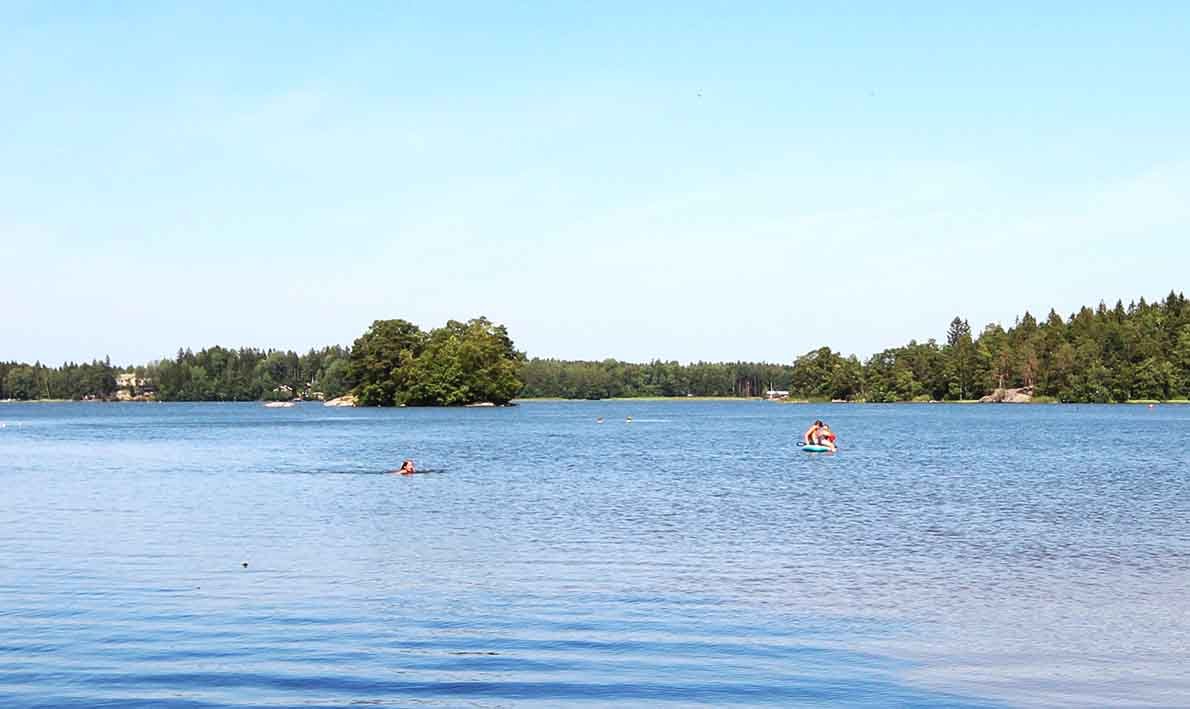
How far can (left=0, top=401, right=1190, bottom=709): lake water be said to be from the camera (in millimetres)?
20219

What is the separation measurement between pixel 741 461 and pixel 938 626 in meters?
63.7

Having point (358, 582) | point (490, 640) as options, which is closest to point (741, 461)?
point (358, 582)

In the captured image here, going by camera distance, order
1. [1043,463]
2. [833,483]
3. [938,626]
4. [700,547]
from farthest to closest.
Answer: [1043,463]
[833,483]
[700,547]
[938,626]

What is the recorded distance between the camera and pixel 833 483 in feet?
220

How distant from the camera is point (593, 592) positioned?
95.4 ft

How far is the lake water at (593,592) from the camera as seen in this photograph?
66.3 feet

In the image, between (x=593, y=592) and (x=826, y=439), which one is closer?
(x=593, y=592)

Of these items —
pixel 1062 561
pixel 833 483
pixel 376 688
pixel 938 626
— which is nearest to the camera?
pixel 376 688

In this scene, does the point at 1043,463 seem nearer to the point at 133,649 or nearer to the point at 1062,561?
the point at 1062,561

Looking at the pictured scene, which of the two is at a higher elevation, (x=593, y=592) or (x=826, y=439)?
(x=826, y=439)

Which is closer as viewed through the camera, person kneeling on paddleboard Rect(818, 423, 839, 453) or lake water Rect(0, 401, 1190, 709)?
lake water Rect(0, 401, 1190, 709)

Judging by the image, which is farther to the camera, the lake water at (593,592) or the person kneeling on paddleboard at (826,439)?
the person kneeling on paddleboard at (826,439)

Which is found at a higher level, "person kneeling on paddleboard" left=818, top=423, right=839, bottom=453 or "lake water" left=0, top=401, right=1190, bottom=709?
"person kneeling on paddleboard" left=818, top=423, right=839, bottom=453

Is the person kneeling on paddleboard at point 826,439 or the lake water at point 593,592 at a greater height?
the person kneeling on paddleboard at point 826,439
